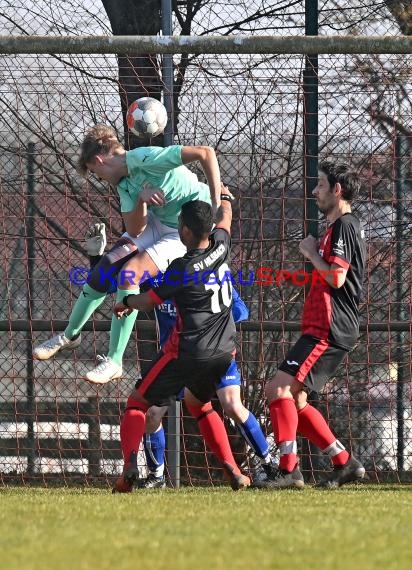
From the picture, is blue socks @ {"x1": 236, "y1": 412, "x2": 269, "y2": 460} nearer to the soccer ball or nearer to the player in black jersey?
the player in black jersey

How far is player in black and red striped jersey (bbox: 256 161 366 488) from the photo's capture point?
6.38m

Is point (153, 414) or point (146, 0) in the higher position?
point (146, 0)

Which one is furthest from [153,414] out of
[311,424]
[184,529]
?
[184,529]

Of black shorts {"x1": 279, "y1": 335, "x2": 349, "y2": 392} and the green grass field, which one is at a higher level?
black shorts {"x1": 279, "y1": 335, "x2": 349, "y2": 392}

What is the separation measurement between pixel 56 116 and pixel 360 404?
3.10m

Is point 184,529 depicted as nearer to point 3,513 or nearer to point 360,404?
point 3,513

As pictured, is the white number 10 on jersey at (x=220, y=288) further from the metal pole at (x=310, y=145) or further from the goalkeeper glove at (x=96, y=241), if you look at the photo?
the metal pole at (x=310, y=145)

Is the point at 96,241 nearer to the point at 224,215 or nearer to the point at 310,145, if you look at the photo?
the point at 224,215

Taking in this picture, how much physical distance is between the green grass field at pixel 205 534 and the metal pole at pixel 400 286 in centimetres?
296

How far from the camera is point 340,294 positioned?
6.50m

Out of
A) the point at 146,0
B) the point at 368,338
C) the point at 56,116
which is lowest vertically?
A: the point at 368,338

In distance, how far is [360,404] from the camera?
340 inches

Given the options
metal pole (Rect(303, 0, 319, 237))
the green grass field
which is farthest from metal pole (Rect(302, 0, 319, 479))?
the green grass field

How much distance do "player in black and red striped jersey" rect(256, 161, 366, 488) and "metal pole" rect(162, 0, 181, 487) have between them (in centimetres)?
148
